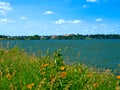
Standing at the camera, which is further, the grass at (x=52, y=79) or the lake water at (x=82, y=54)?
the lake water at (x=82, y=54)

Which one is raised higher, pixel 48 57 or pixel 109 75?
pixel 48 57

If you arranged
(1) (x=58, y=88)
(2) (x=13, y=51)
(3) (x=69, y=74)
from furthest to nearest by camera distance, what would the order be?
(2) (x=13, y=51)
(3) (x=69, y=74)
(1) (x=58, y=88)

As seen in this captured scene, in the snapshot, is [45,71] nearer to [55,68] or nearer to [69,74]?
[55,68]

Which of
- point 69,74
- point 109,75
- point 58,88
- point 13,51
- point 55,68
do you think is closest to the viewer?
point 58,88

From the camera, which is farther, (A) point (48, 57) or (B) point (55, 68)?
(A) point (48, 57)

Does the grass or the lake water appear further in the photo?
the lake water

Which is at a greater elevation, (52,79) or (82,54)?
(52,79)

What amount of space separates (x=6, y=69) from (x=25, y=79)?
2.33ft

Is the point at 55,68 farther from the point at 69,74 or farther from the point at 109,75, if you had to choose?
the point at 109,75

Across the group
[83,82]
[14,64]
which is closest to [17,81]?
[83,82]

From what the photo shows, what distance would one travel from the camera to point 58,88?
6.99 metres

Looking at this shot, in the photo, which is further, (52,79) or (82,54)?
(82,54)

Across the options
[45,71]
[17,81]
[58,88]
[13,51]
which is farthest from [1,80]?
[13,51]

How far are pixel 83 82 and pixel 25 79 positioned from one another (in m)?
1.45
